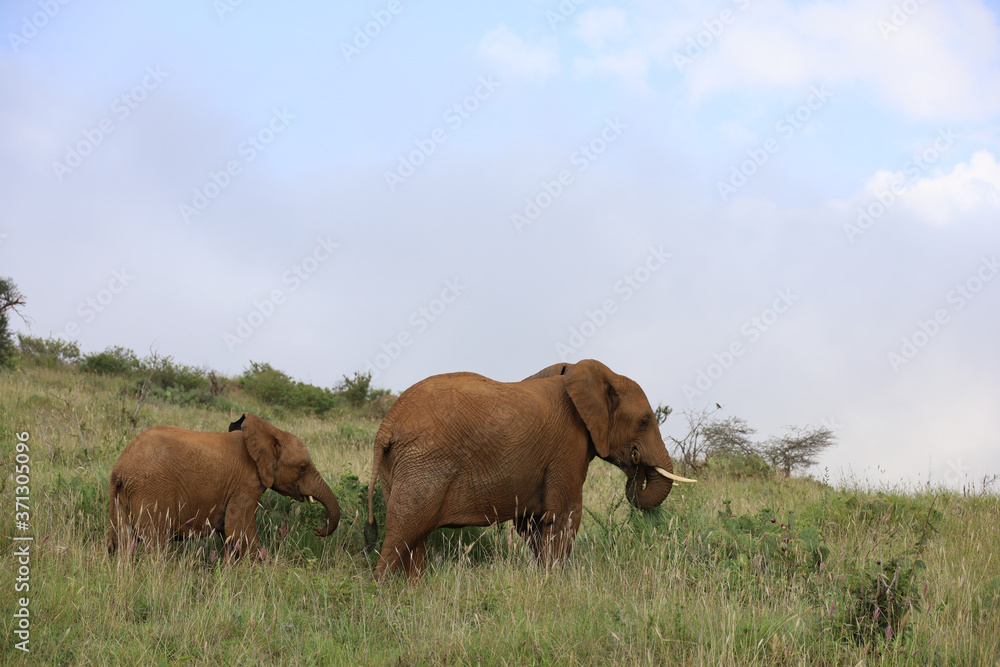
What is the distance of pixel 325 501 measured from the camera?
24.1 feet

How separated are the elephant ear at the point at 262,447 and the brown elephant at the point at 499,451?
1.11 m

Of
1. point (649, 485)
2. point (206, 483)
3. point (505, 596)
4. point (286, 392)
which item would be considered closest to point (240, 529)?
point (206, 483)

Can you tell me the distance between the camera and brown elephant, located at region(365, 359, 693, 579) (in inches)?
250

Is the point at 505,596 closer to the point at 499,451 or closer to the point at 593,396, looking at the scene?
the point at 499,451

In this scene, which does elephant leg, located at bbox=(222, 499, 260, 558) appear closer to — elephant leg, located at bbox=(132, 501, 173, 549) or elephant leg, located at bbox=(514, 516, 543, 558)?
elephant leg, located at bbox=(132, 501, 173, 549)

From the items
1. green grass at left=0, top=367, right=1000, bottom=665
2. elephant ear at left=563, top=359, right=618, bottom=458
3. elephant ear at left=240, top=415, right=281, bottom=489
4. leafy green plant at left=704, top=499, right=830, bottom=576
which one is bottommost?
green grass at left=0, top=367, right=1000, bottom=665

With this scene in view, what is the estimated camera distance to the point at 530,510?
675cm

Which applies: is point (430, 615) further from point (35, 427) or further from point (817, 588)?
point (35, 427)

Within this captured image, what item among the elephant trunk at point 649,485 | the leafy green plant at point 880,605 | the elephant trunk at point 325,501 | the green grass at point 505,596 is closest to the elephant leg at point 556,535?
the green grass at point 505,596

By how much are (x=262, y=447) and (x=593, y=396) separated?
10.5 ft

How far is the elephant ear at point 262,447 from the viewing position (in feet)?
23.4

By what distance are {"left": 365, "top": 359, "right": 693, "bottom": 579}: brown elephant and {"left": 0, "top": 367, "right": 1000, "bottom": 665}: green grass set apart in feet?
1.17

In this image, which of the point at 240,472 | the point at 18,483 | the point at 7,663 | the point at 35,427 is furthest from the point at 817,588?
the point at 35,427

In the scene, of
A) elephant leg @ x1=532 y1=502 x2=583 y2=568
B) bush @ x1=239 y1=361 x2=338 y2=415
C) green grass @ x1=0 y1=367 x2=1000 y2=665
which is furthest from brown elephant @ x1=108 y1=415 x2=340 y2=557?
bush @ x1=239 y1=361 x2=338 y2=415
